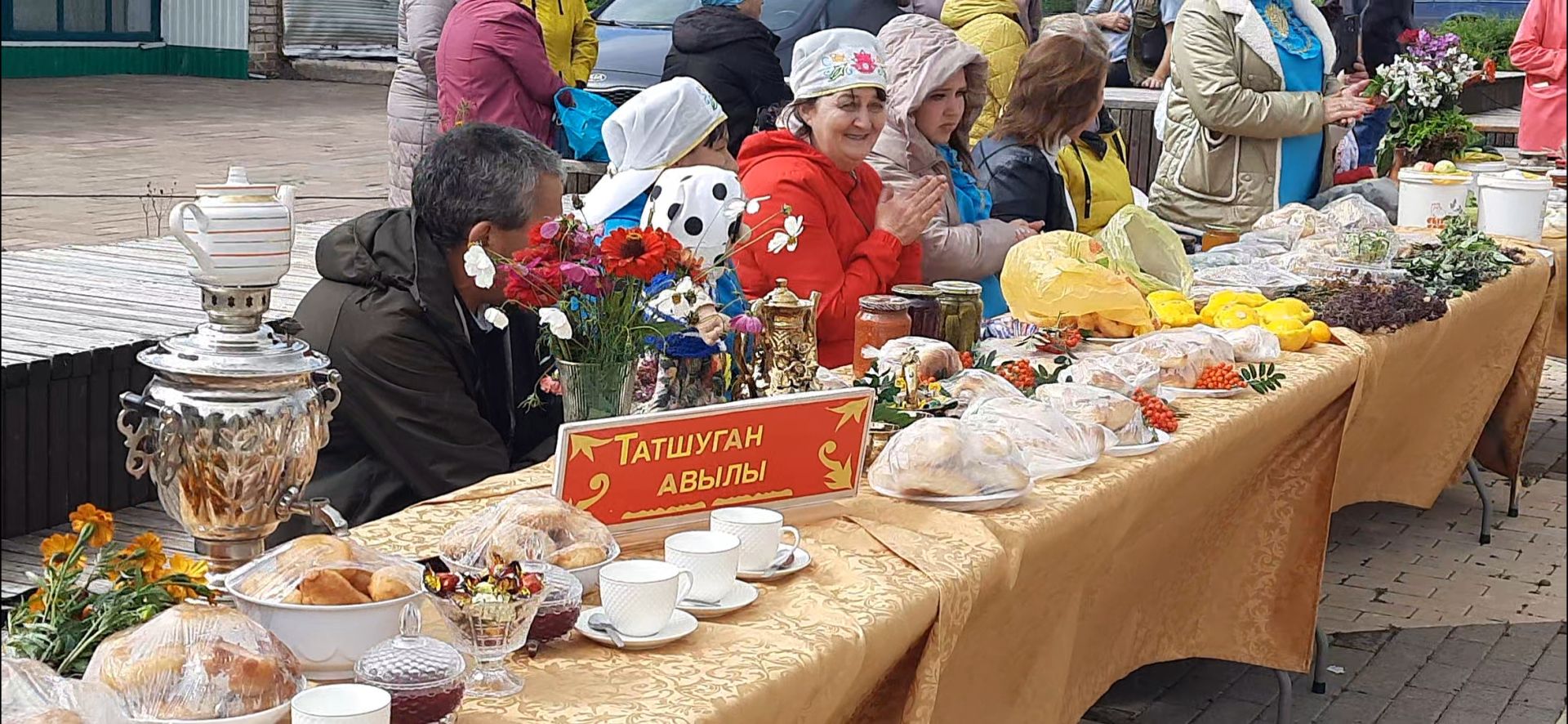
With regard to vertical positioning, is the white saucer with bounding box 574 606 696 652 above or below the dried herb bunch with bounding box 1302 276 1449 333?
below

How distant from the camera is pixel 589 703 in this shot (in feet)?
4.75

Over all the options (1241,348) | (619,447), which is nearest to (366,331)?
(619,447)

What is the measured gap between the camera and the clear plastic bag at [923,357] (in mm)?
2576

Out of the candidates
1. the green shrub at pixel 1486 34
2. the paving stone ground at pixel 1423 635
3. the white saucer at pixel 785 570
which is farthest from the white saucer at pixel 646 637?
the green shrub at pixel 1486 34

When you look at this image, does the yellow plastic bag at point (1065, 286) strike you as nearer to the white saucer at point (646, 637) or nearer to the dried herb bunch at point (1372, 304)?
the dried herb bunch at point (1372, 304)

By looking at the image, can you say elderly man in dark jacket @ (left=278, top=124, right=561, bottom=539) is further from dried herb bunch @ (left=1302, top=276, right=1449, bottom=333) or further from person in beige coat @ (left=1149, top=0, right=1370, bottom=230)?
person in beige coat @ (left=1149, top=0, right=1370, bottom=230)

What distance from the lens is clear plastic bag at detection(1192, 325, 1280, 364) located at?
3.12 m

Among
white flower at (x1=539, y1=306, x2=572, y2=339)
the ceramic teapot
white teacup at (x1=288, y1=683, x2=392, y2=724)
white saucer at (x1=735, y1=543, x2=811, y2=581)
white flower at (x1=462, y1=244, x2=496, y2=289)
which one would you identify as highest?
the ceramic teapot

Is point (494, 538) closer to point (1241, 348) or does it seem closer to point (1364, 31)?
point (1241, 348)

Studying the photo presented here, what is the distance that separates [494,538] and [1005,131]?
2.80m

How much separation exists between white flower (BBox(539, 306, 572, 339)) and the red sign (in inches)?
10.4

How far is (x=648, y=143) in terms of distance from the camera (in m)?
3.19

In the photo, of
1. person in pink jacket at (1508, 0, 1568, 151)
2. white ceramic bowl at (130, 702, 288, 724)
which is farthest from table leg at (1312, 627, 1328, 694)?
person in pink jacket at (1508, 0, 1568, 151)

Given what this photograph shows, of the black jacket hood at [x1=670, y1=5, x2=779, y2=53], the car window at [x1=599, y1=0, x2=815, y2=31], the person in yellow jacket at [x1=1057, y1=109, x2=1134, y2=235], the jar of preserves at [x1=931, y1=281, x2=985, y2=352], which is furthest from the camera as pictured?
the car window at [x1=599, y1=0, x2=815, y2=31]
